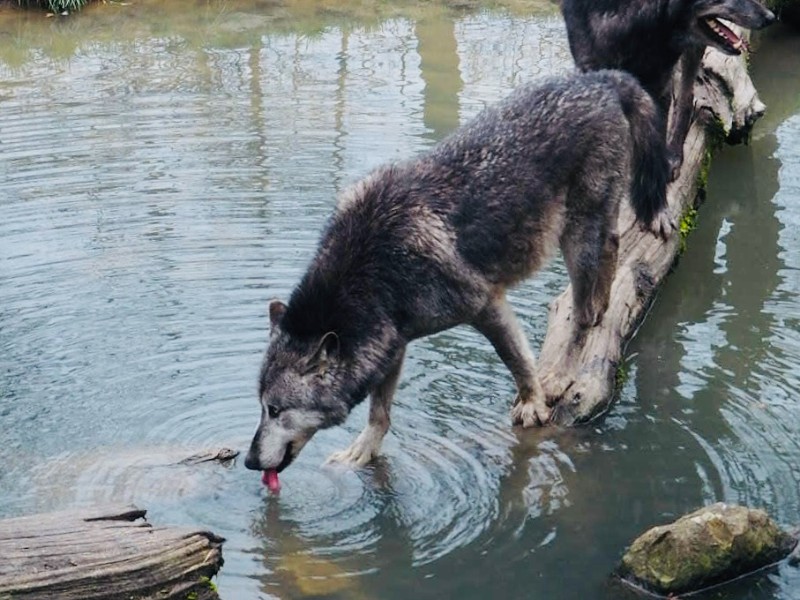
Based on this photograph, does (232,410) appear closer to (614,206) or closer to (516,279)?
(516,279)

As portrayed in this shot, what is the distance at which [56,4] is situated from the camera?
19.8m

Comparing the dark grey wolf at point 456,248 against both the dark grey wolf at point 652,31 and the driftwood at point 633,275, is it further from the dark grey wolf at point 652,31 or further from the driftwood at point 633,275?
the dark grey wolf at point 652,31

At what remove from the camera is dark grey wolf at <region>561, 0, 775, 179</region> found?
9242 mm

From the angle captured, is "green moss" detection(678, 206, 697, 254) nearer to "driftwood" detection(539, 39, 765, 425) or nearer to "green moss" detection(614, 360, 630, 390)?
"driftwood" detection(539, 39, 765, 425)

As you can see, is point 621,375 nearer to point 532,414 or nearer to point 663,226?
point 532,414

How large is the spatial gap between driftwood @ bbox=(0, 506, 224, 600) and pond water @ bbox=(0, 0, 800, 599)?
0.65 metres

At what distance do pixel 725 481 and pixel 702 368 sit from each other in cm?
161

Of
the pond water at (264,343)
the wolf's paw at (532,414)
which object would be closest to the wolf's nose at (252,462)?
the pond water at (264,343)

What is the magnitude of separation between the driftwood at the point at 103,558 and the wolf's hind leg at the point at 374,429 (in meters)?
1.70

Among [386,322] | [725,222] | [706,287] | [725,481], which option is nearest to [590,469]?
[725,481]

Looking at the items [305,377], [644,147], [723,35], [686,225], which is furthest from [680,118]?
[305,377]

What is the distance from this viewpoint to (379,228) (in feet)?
22.7

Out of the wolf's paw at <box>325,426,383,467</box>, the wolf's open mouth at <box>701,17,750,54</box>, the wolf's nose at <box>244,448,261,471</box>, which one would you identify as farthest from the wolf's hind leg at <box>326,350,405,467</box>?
the wolf's open mouth at <box>701,17,750,54</box>

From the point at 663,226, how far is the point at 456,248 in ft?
10.3
